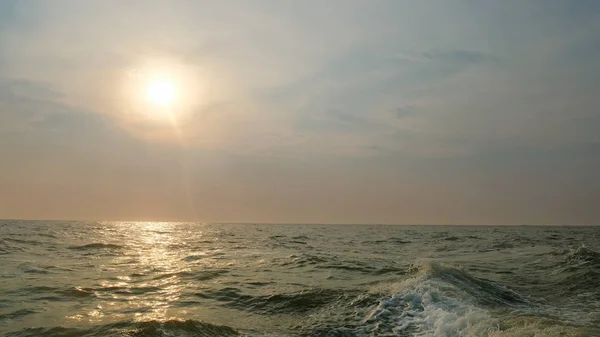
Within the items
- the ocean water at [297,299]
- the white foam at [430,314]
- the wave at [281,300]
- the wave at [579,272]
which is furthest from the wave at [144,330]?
the wave at [579,272]

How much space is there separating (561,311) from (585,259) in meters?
9.38

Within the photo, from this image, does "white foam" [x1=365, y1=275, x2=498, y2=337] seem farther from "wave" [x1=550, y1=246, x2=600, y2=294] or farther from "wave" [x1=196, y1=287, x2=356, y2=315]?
"wave" [x1=550, y1=246, x2=600, y2=294]

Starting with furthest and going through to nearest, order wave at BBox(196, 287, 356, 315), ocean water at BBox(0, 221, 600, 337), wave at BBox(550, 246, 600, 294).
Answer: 1. wave at BBox(550, 246, 600, 294)
2. wave at BBox(196, 287, 356, 315)
3. ocean water at BBox(0, 221, 600, 337)

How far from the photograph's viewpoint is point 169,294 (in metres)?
12.7

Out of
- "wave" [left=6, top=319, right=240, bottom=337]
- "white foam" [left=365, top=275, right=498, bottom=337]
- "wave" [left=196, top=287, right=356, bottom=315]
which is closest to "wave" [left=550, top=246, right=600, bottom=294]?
"white foam" [left=365, top=275, right=498, bottom=337]

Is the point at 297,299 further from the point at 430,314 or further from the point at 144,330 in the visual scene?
the point at 144,330

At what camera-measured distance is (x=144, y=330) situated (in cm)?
835

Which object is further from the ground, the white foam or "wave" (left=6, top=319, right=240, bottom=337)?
the white foam

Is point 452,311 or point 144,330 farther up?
point 452,311

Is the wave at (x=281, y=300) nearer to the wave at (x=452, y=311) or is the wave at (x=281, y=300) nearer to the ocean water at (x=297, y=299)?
the ocean water at (x=297, y=299)

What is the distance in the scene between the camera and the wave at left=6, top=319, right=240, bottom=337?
325 inches

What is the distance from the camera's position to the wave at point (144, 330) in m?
8.25

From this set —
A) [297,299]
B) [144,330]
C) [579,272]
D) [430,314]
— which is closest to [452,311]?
[430,314]

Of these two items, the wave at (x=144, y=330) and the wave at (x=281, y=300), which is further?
the wave at (x=281, y=300)
